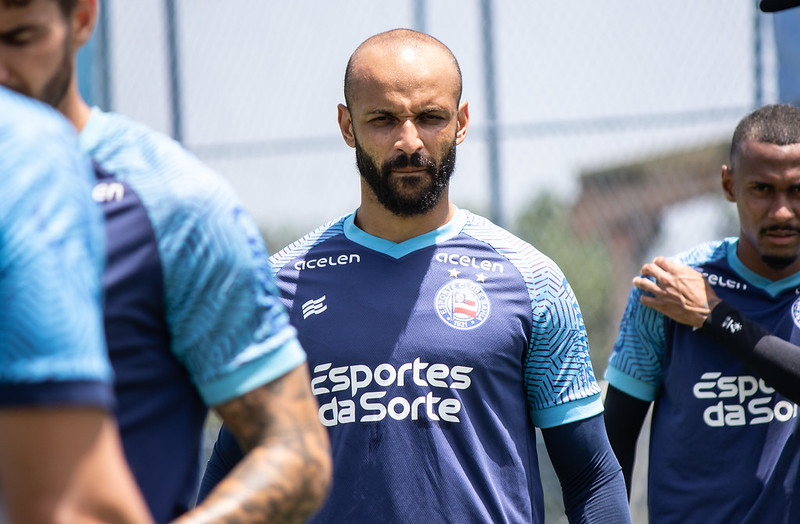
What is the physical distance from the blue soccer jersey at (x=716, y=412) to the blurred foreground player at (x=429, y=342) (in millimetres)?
626

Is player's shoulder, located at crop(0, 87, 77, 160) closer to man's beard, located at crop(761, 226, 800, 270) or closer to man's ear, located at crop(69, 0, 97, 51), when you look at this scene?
man's ear, located at crop(69, 0, 97, 51)

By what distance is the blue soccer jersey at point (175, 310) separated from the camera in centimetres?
124

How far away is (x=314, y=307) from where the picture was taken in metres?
2.53

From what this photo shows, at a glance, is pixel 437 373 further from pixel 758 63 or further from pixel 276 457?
pixel 758 63

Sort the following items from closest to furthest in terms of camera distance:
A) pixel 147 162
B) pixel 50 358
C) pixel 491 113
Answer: pixel 50 358
pixel 147 162
pixel 491 113

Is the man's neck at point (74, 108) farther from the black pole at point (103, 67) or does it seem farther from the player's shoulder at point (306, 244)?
the black pole at point (103, 67)

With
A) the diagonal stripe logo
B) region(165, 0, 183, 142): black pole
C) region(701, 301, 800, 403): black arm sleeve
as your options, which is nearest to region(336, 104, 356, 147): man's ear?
the diagonal stripe logo

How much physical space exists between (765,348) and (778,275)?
36 centimetres

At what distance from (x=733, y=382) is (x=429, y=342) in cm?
115

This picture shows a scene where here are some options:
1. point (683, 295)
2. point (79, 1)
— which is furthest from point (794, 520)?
point (79, 1)

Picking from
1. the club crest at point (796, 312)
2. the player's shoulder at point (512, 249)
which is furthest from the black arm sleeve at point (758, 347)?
the player's shoulder at point (512, 249)

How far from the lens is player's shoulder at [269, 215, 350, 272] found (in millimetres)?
2668

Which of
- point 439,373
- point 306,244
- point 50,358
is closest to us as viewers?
point 50,358

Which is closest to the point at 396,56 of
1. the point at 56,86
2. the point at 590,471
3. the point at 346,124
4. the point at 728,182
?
the point at 346,124
